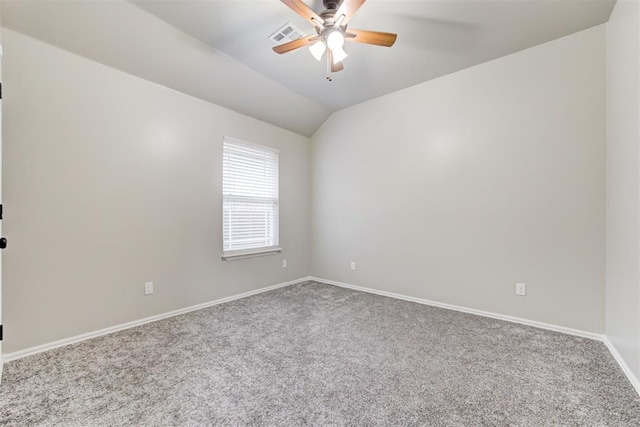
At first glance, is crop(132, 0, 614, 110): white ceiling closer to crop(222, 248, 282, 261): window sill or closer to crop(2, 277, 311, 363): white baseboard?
crop(222, 248, 282, 261): window sill

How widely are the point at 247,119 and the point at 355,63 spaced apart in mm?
1550

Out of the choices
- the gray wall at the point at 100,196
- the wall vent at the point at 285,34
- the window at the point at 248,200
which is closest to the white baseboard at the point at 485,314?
the window at the point at 248,200

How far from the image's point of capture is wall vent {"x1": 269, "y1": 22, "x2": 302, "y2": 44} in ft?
7.79

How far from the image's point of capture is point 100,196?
2.46 m

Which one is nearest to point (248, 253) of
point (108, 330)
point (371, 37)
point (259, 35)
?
point (108, 330)

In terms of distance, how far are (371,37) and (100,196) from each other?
262 cm

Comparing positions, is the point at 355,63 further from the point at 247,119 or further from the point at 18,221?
the point at 18,221

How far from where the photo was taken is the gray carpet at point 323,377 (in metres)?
1.47

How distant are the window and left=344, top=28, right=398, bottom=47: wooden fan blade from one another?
201 cm

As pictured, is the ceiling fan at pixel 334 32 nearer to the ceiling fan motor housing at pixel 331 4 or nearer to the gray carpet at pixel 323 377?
the ceiling fan motor housing at pixel 331 4

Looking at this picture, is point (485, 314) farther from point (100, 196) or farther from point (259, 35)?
point (100, 196)

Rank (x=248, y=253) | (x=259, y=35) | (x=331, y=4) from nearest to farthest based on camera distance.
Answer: (x=331, y=4) < (x=259, y=35) < (x=248, y=253)

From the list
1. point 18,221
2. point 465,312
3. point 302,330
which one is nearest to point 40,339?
point 18,221

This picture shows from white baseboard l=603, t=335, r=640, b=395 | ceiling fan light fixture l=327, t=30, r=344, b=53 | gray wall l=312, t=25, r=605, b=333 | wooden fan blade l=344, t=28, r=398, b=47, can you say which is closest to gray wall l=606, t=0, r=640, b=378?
white baseboard l=603, t=335, r=640, b=395
